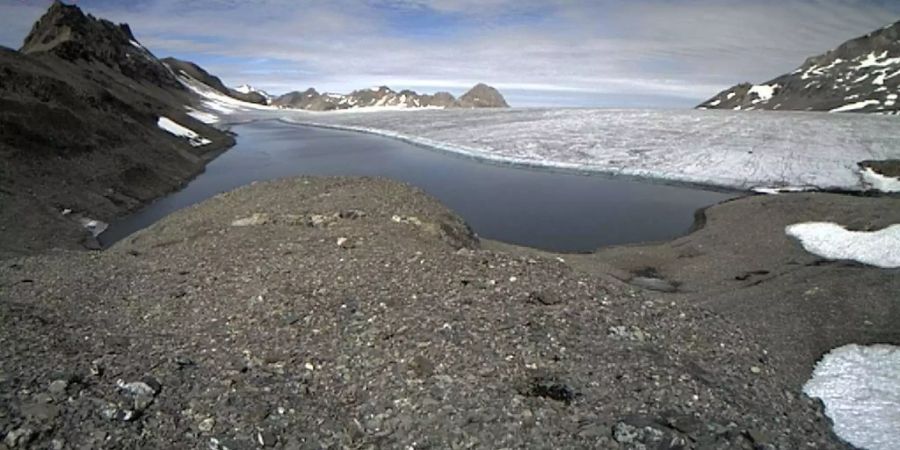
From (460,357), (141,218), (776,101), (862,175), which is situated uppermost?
(776,101)

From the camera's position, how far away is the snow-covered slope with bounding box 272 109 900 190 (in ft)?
95.3

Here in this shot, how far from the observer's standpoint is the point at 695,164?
31.7m

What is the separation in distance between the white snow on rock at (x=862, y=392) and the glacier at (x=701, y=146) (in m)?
19.8

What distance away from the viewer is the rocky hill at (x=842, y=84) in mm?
110438

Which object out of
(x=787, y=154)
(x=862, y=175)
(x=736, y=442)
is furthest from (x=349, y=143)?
(x=736, y=442)

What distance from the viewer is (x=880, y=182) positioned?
84.2ft

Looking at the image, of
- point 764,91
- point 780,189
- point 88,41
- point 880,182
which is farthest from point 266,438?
point 764,91

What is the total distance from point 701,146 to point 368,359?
112 feet

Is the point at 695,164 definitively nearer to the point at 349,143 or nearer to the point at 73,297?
the point at 73,297

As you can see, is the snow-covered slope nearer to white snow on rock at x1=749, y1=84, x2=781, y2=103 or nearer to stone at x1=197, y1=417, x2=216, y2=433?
stone at x1=197, y1=417, x2=216, y2=433

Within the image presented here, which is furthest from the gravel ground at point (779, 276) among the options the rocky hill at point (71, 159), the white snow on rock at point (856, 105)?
the white snow on rock at point (856, 105)

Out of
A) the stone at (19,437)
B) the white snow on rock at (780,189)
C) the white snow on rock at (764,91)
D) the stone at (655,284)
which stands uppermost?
the white snow on rock at (764,91)

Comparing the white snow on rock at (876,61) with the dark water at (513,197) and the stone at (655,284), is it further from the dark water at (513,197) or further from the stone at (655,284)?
the stone at (655,284)

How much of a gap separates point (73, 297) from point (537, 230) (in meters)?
15.6
